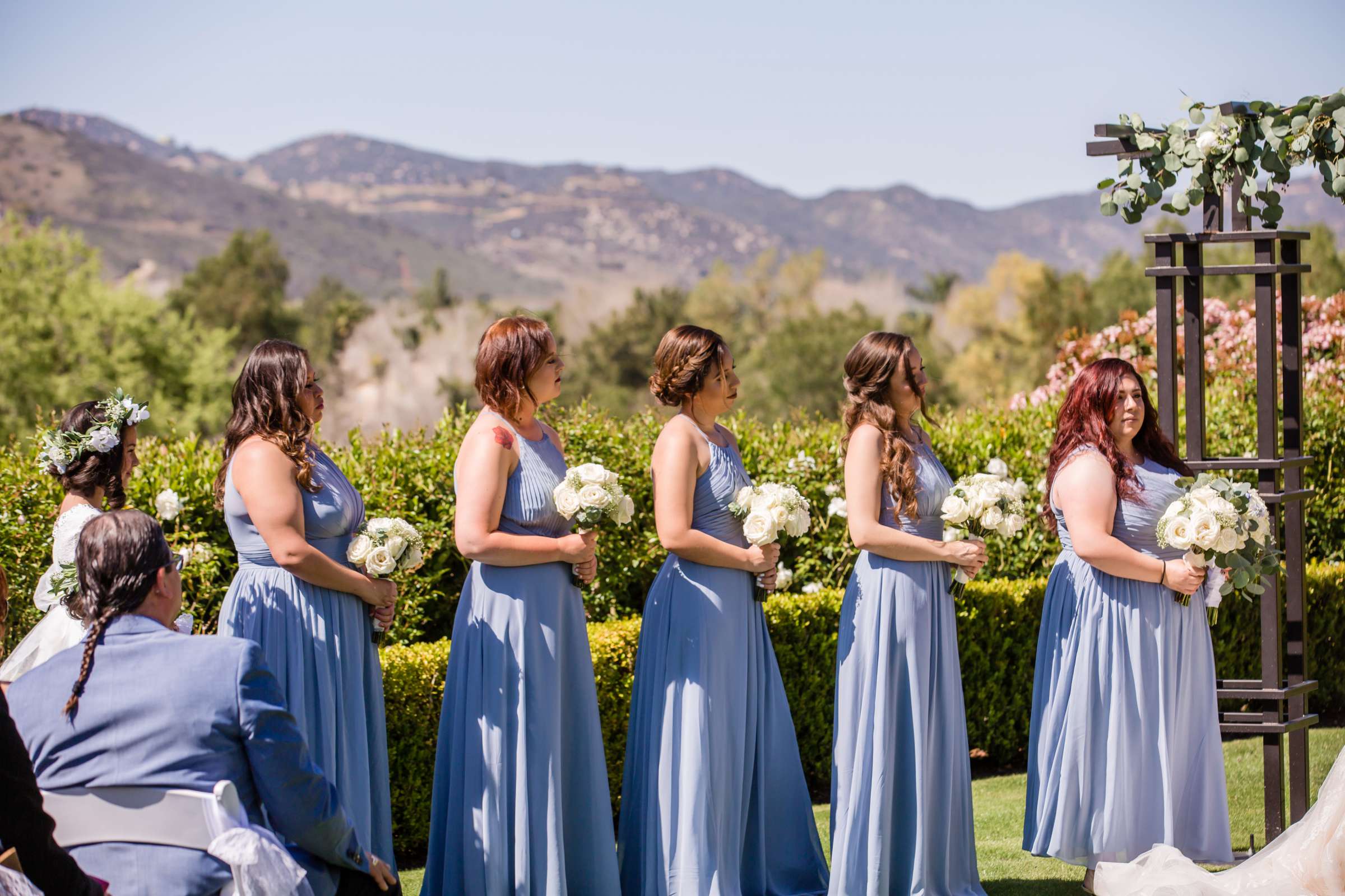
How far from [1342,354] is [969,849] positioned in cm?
839

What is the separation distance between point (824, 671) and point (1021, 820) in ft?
4.74

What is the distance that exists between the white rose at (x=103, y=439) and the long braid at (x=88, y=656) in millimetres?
1896

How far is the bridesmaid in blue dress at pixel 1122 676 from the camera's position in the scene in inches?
197

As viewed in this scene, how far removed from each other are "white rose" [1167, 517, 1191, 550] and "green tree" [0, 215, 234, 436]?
3250 cm

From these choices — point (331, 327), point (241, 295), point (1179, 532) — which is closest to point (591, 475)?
point (1179, 532)

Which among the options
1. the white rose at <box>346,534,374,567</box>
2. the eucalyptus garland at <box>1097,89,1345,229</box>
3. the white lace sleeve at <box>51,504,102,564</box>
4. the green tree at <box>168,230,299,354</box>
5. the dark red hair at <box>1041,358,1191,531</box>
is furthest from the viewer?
the green tree at <box>168,230,299,354</box>

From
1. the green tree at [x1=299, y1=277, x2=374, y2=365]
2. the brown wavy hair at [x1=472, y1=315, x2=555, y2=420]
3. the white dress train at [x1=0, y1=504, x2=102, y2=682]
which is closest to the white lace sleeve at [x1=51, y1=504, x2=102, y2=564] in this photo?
the white dress train at [x1=0, y1=504, x2=102, y2=682]

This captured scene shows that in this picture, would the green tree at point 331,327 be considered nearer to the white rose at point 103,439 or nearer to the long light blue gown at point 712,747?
the white rose at point 103,439

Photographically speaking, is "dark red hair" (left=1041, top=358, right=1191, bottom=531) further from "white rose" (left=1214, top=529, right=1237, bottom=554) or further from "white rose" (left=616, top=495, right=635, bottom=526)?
"white rose" (left=616, top=495, right=635, bottom=526)

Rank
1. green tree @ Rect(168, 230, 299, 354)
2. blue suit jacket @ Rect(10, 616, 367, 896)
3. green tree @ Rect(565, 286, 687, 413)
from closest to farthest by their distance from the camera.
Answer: blue suit jacket @ Rect(10, 616, 367, 896)
green tree @ Rect(565, 286, 687, 413)
green tree @ Rect(168, 230, 299, 354)

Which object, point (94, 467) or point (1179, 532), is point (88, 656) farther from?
point (1179, 532)

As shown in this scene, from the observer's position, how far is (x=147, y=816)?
2.95m

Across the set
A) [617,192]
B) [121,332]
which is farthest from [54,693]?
[617,192]

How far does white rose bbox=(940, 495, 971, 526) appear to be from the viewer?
487 cm
